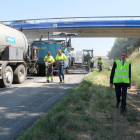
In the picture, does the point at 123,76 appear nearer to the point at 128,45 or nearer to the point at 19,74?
the point at 19,74

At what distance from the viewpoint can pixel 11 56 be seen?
31.8ft

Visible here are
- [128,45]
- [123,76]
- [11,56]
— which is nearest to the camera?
[123,76]

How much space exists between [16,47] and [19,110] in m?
5.99

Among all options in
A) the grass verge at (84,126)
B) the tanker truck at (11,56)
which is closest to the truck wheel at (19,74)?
the tanker truck at (11,56)

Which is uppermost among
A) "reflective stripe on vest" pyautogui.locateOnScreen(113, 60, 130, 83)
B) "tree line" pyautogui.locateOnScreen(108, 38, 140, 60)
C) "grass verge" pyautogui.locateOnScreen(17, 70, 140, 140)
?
"tree line" pyautogui.locateOnScreen(108, 38, 140, 60)

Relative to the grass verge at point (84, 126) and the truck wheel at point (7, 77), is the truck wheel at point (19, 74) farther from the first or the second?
the grass verge at point (84, 126)

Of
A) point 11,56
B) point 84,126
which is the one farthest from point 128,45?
point 84,126

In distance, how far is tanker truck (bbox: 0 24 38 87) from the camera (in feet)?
29.8

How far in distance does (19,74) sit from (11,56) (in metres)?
1.18

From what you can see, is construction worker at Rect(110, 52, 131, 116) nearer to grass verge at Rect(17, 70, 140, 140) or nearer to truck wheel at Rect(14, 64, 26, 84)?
grass verge at Rect(17, 70, 140, 140)

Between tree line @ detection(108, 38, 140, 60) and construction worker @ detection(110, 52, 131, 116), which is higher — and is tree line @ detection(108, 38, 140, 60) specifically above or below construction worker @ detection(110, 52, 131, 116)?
above

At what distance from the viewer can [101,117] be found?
4520mm

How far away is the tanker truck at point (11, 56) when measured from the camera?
9086 millimetres

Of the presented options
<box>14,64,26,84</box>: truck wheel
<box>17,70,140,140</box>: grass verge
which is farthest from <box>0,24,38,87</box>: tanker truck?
<box>17,70,140,140</box>: grass verge
